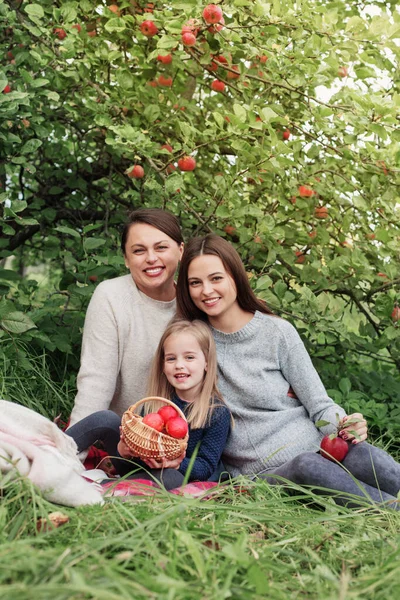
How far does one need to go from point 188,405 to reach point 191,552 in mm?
1109

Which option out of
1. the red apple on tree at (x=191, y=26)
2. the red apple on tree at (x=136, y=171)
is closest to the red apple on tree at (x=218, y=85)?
the red apple on tree at (x=191, y=26)

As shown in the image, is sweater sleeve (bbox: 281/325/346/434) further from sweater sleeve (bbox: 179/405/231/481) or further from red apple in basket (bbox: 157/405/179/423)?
red apple in basket (bbox: 157/405/179/423)

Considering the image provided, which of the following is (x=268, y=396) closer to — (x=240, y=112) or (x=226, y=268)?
(x=226, y=268)

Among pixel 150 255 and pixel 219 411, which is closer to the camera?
pixel 219 411

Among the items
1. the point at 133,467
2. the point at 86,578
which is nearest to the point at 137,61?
the point at 133,467

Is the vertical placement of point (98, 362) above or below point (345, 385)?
above

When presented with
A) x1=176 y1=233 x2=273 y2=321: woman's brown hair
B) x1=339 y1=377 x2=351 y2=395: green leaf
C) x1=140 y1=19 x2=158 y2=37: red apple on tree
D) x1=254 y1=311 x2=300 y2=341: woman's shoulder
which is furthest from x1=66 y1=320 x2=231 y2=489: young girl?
x1=140 y1=19 x2=158 y2=37: red apple on tree

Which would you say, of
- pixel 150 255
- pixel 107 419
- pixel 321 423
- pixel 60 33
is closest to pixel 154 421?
pixel 107 419

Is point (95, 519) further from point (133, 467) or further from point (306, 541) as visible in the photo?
point (133, 467)

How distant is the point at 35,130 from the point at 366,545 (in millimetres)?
2316

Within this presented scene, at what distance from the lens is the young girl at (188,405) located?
257cm

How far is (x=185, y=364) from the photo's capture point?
2.62 meters

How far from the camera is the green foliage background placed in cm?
309

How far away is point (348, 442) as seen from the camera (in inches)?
102
